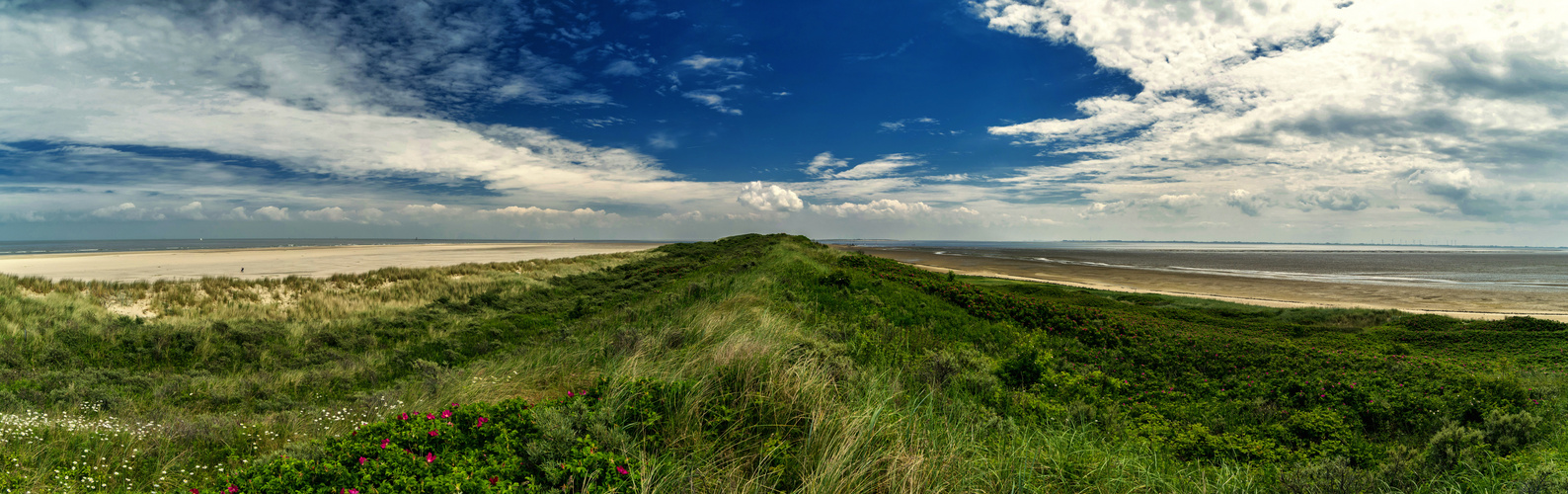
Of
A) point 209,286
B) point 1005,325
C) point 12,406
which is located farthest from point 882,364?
point 209,286

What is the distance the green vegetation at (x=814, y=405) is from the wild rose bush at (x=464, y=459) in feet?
0.06

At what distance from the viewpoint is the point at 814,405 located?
14.1 feet

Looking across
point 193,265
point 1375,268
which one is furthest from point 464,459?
point 1375,268

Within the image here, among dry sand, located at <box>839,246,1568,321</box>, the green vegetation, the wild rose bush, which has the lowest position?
dry sand, located at <box>839,246,1568,321</box>

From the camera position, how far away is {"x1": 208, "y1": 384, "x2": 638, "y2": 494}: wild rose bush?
283cm

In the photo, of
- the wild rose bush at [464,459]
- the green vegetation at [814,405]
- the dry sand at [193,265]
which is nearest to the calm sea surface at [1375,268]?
the green vegetation at [814,405]

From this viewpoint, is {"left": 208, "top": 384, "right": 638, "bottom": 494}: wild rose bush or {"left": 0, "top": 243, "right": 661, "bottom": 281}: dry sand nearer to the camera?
{"left": 208, "top": 384, "right": 638, "bottom": 494}: wild rose bush

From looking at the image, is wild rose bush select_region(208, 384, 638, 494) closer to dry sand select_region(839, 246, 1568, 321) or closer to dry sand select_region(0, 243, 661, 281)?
dry sand select_region(839, 246, 1568, 321)

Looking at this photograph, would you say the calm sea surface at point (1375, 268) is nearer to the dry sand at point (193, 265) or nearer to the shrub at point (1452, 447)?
the shrub at point (1452, 447)

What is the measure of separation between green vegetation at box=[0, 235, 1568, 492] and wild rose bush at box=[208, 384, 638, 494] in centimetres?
2

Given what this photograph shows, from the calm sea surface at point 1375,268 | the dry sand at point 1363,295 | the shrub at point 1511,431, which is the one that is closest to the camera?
the shrub at point 1511,431

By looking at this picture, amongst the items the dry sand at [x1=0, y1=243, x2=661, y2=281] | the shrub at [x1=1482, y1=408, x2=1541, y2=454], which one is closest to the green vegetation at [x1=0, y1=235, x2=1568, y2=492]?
the shrub at [x1=1482, y1=408, x2=1541, y2=454]

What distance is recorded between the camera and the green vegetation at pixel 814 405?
341 centimetres

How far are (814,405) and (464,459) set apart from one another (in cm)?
237
